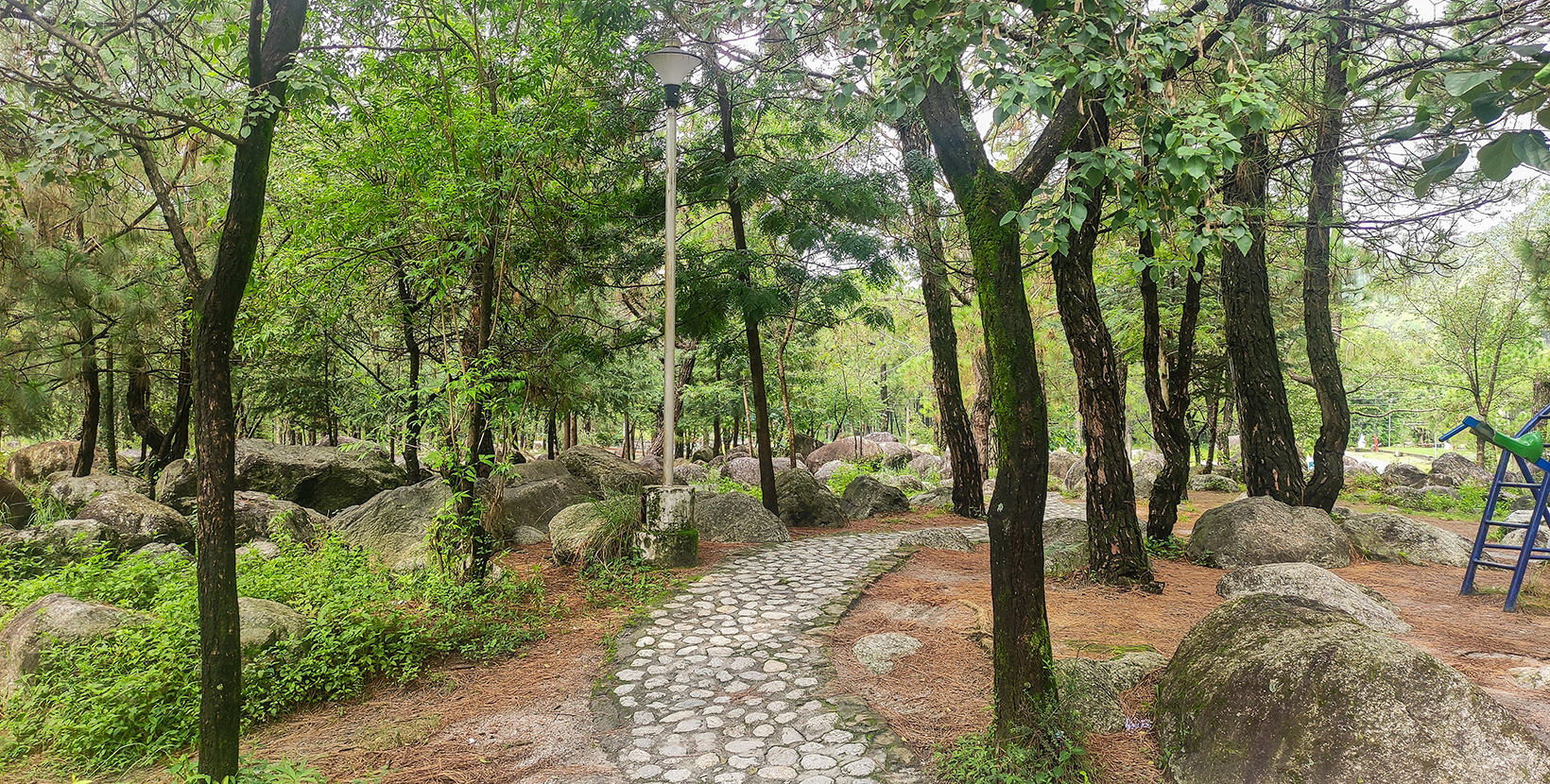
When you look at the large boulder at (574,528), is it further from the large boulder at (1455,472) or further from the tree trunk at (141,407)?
the large boulder at (1455,472)

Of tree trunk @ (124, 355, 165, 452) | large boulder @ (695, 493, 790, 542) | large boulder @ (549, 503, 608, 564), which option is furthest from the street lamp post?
tree trunk @ (124, 355, 165, 452)

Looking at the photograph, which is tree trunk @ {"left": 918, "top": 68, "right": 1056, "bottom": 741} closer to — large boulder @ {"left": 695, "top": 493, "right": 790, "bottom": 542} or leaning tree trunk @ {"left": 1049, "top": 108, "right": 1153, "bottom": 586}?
leaning tree trunk @ {"left": 1049, "top": 108, "right": 1153, "bottom": 586}

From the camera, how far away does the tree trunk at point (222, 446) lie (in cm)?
297

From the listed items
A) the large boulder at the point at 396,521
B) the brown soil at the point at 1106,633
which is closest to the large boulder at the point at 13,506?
the large boulder at the point at 396,521

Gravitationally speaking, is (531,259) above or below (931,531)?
above

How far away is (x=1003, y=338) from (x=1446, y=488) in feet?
54.4

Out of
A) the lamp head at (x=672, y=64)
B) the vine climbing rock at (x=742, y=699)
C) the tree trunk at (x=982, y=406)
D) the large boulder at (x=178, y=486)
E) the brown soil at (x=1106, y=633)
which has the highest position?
the lamp head at (x=672, y=64)

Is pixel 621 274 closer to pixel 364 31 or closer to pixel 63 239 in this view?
pixel 364 31

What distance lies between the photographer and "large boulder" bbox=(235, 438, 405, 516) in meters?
11.5

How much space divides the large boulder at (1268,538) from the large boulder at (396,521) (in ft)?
26.8

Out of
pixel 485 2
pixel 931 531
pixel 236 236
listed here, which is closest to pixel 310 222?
pixel 485 2

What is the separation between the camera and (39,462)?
1590cm

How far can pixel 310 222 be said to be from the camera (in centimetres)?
630

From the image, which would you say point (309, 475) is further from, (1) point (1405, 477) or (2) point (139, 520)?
(1) point (1405, 477)
